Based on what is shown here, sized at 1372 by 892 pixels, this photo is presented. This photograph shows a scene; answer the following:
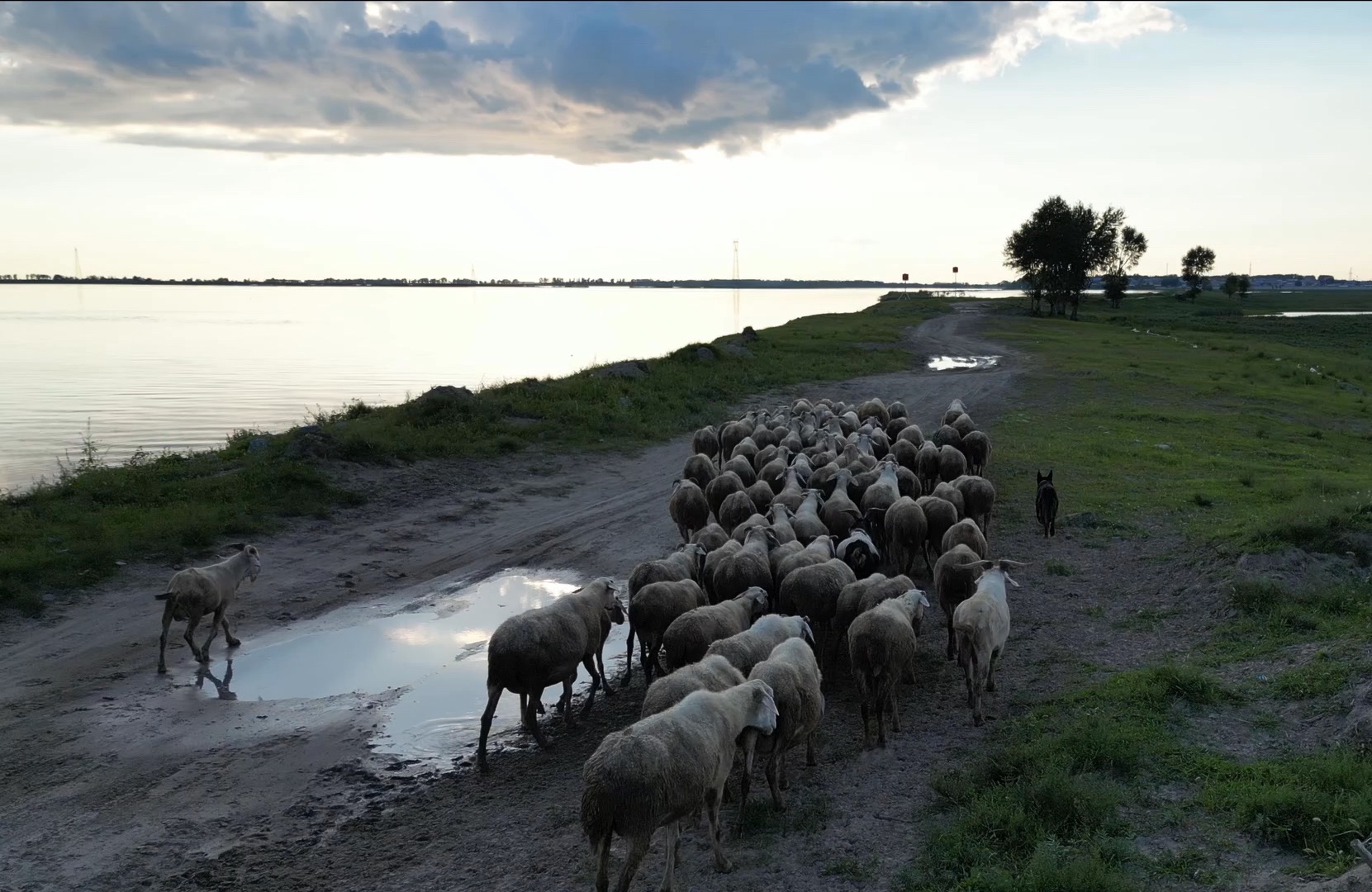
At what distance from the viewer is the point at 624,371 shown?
30.4 m

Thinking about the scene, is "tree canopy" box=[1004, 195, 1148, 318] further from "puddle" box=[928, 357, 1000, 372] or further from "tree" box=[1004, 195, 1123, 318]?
"puddle" box=[928, 357, 1000, 372]

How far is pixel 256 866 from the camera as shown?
6684mm

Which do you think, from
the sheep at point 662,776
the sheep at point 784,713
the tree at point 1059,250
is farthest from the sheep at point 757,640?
the tree at point 1059,250

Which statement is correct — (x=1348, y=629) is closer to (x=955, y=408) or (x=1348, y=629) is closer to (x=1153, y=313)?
(x=955, y=408)

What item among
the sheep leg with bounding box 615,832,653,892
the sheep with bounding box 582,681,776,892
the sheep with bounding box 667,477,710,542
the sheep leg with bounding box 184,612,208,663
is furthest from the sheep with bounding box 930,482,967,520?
the sheep leg with bounding box 184,612,208,663

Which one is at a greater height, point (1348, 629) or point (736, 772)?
point (1348, 629)

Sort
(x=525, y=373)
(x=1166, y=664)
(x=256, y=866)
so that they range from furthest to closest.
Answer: (x=525, y=373) → (x=1166, y=664) → (x=256, y=866)

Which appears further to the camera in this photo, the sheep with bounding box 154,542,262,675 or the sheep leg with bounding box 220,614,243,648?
the sheep leg with bounding box 220,614,243,648

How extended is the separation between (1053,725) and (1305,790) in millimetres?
2057

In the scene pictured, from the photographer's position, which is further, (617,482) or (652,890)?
(617,482)

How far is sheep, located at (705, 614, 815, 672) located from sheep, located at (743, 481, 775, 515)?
5.77m

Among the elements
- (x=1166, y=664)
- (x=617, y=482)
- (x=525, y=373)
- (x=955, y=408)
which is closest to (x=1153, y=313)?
(x=525, y=373)

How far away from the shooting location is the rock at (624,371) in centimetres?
2995

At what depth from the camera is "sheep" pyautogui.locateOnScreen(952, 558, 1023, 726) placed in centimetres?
890
